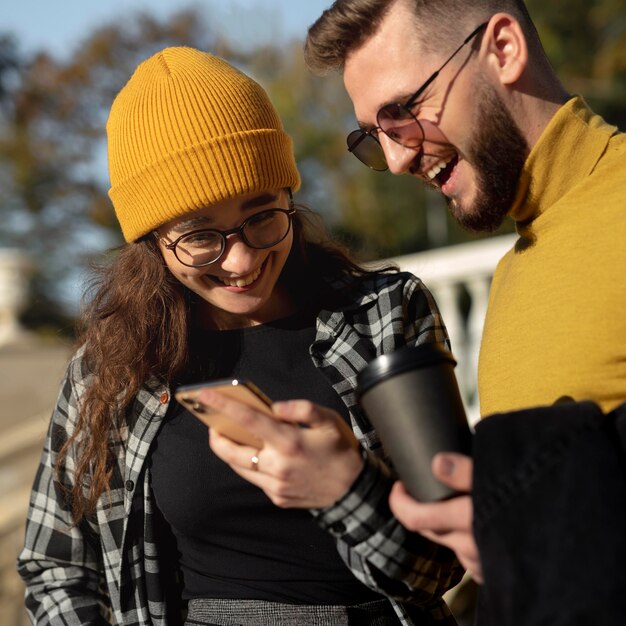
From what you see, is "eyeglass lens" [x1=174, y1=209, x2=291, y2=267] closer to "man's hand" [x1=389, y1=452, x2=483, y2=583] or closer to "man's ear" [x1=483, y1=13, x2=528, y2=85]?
"man's ear" [x1=483, y1=13, x2=528, y2=85]

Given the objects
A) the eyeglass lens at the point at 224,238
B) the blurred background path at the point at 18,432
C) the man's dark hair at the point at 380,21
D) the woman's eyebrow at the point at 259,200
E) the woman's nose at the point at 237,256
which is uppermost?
the man's dark hair at the point at 380,21

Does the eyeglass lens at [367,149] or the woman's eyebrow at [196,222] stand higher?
the eyeglass lens at [367,149]

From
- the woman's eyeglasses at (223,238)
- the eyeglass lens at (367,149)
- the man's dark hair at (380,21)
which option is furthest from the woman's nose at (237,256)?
the man's dark hair at (380,21)

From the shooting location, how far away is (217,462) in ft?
8.48

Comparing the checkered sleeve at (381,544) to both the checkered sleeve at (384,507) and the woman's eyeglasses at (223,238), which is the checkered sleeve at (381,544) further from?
the woman's eyeglasses at (223,238)

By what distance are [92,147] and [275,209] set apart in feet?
69.1

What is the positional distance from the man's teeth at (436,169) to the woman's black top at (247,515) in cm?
63

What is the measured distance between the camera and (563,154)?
7.07 feet

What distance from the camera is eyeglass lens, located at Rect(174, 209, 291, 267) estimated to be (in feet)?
8.68

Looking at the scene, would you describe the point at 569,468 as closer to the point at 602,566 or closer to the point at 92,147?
the point at 602,566

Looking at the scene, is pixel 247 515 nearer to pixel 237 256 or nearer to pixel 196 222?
pixel 237 256

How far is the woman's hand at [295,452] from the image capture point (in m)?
1.78

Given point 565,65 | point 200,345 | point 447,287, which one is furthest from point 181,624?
point 565,65

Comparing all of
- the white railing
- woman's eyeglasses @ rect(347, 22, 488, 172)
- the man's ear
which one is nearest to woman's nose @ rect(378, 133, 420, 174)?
woman's eyeglasses @ rect(347, 22, 488, 172)
